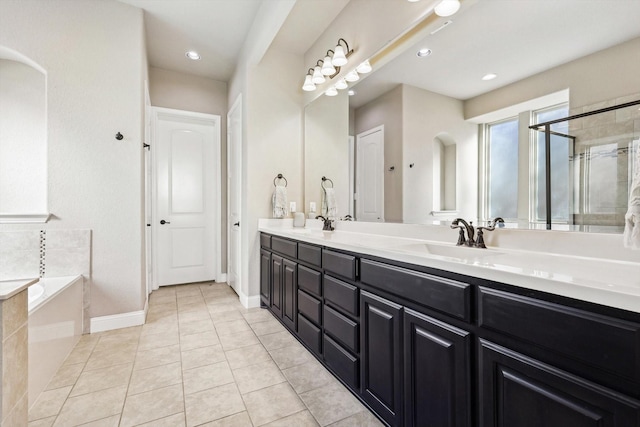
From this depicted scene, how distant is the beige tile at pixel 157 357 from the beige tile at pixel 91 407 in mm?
284

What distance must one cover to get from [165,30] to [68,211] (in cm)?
203

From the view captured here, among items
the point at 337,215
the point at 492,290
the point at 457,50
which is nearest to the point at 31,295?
the point at 337,215

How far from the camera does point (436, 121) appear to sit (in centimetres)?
180

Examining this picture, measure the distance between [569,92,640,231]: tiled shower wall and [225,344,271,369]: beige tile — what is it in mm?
2006

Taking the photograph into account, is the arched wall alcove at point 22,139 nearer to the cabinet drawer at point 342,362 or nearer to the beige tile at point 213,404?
the beige tile at point 213,404

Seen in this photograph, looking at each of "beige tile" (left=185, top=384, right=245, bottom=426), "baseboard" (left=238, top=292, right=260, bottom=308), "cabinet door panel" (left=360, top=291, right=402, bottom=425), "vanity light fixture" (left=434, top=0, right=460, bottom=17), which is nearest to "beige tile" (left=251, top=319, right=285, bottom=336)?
"baseboard" (left=238, top=292, right=260, bottom=308)

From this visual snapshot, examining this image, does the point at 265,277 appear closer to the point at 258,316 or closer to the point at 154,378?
the point at 258,316

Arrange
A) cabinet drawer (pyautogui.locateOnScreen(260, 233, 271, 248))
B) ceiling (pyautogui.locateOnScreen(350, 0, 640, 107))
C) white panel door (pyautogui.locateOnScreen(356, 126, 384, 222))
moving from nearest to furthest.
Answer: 1. ceiling (pyautogui.locateOnScreen(350, 0, 640, 107))
2. white panel door (pyautogui.locateOnScreen(356, 126, 384, 222))
3. cabinet drawer (pyautogui.locateOnScreen(260, 233, 271, 248))

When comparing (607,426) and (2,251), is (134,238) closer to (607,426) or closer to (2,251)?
(2,251)

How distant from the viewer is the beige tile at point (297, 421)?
1461 millimetres

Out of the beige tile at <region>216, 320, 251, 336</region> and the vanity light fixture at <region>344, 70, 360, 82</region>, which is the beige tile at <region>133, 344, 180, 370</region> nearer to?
the beige tile at <region>216, 320, 251, 336</region>

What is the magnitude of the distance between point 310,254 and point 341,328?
0.56 metres

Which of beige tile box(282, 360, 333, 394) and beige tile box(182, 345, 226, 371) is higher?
beige tile box(282, 360, 333, 394)

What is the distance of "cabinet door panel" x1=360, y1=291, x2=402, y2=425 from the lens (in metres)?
1.30
